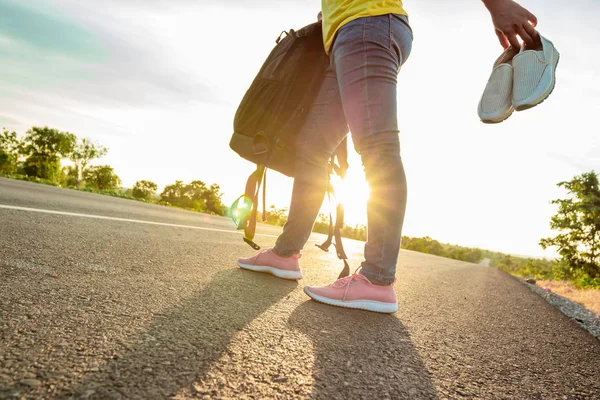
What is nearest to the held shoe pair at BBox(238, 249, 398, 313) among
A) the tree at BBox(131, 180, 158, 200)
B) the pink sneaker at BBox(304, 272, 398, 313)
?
the pink sneaker at BBox(304, 272, 398, 313)

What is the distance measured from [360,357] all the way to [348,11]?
1.77 meters

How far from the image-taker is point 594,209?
27.6 m

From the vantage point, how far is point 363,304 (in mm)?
1897

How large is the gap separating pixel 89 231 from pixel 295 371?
8.62 feet

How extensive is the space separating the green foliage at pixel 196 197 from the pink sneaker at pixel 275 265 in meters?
15.5

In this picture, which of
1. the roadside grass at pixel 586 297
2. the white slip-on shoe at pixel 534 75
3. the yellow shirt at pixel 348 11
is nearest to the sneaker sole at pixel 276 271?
the yellow shirt at pixel 348 11

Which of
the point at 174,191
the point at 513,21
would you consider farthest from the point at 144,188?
the point at 513,21

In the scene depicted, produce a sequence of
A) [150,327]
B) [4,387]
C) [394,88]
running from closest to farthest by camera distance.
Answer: [4,387], [150,327], [394,88]

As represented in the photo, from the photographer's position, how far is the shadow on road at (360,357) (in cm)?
100

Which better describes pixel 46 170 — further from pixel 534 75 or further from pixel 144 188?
pixel 534 75

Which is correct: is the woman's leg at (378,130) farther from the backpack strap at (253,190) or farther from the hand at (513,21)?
the backpack strap at (253,190)

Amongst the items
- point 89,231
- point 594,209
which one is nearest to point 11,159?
point 89,231

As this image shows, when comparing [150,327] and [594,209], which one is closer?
[150,327]

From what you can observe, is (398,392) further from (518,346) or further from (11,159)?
(11,159)
